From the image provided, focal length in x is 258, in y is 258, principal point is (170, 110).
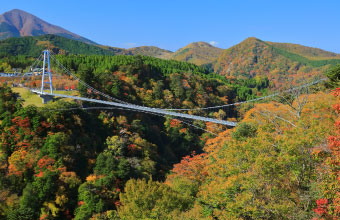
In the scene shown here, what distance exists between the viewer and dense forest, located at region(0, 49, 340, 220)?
9.41m

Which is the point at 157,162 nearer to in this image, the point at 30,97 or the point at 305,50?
the point at 30,97

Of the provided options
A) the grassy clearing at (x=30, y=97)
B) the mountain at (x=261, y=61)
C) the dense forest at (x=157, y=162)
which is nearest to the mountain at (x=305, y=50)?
the mountain at (x=261, y=61)

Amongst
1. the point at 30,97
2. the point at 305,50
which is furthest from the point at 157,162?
the point at 305,50

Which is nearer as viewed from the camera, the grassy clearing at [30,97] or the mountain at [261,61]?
the grassy clearing at [30,97]

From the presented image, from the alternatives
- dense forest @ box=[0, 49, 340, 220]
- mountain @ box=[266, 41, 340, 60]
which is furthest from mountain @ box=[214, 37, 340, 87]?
dense forest @ box=[0, 49, 340, 220]

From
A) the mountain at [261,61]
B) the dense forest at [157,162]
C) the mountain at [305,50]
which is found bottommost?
the dense forest at [157,162]

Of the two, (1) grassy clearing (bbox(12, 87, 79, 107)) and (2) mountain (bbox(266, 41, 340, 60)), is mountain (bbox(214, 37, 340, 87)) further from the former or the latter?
(1) grassy clearing (bbox(12, 87, 79, 107))

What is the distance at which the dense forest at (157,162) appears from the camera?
9.41 meters

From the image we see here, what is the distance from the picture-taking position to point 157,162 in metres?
30.6

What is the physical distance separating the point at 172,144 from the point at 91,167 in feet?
55.0

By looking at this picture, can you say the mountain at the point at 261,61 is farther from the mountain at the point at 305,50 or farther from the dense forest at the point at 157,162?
the dense forest at the point at 157,162

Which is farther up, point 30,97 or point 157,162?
point 30,97

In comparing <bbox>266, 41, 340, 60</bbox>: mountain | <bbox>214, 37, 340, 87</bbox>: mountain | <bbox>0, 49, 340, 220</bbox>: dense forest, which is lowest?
<bbox>0, 49, 340, 220</bbox>: dense forest

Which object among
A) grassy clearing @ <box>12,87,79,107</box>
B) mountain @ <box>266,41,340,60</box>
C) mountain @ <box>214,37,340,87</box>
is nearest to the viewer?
grassy clearing @ <box>12,87,79,107</box>
